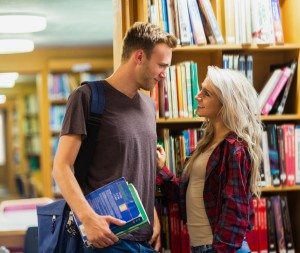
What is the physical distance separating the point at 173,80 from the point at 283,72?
0.55m

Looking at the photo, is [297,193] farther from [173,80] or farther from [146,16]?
[146,16]

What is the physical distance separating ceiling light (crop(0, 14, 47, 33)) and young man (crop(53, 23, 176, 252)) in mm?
2792

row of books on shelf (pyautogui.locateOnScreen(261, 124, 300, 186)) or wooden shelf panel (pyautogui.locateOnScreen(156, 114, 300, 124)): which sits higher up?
wooden shelf panel (pyautogui.locateOnScreen(156, 114, 300, 124))

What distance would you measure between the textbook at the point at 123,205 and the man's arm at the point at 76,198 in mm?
36

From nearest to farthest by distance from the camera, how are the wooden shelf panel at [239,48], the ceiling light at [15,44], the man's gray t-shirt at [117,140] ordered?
the man's gray t-shirt at [117,140]
the wooden shelf panel at [239,48]
the ceiling light at [15,44]

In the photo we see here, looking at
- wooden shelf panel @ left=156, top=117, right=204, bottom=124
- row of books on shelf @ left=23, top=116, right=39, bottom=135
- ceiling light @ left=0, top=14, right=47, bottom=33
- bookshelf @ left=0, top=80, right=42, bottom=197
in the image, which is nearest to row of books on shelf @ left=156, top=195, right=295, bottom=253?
wooden shelf panel @ left=156, top=117, right=204, bottom=124

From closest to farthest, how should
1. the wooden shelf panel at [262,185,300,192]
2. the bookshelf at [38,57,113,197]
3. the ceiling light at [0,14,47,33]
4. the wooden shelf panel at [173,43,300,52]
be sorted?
the wooden shelf panel at [173,43,300,52], the wooden shelf panel at [262,185,300,192], the ceiling light at [0,14,47,33], the bookshelf at [38,57,113,197]

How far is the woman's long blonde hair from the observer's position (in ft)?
7.32

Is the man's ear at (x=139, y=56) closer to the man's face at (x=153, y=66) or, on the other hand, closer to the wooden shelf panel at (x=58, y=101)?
the man's face at (x=153, y=66)

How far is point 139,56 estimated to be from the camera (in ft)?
7.30

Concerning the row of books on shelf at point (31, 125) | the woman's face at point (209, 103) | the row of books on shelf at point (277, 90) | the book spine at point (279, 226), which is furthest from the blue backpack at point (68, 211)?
the row of books on shelf at point (31, 125)

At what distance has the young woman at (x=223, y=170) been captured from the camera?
2.13 meters

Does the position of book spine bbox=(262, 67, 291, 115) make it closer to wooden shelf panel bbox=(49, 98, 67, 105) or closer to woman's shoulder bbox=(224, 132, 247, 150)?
woman's shoulder bbox=(224, 132, 247, 150)

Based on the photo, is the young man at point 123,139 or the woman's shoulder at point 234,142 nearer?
the young man at point 123,139
